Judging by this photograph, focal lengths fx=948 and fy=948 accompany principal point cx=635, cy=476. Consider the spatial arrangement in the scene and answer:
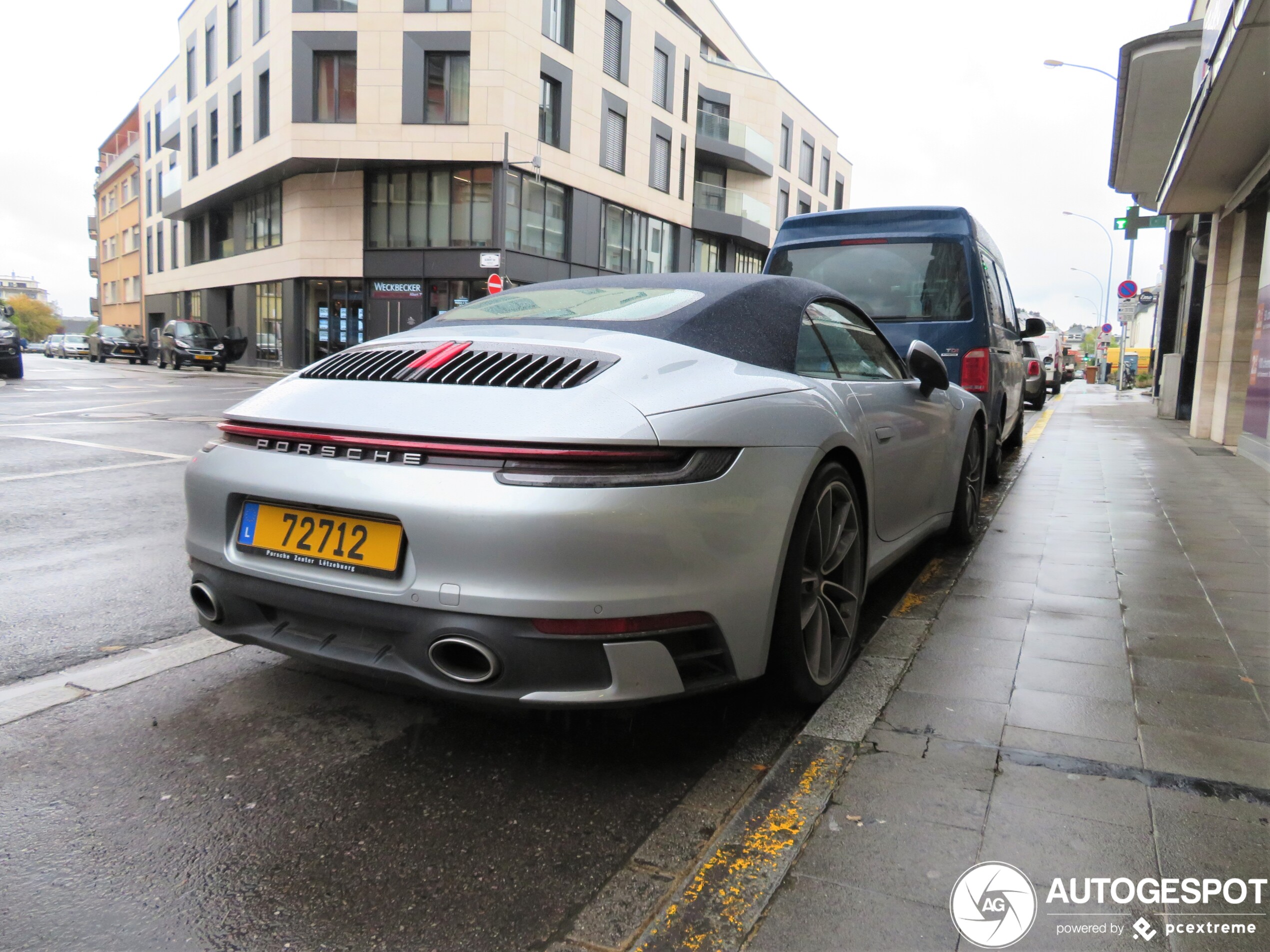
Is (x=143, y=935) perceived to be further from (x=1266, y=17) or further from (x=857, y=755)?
(x=1266, y=17)

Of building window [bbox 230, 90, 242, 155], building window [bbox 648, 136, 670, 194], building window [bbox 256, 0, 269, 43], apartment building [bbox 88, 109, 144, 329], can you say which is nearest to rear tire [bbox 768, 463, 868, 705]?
building window [bbox 648, 136, 670, 194]

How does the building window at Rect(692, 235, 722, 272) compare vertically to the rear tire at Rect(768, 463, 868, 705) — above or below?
above

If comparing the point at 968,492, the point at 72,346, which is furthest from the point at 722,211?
the point at 72,346

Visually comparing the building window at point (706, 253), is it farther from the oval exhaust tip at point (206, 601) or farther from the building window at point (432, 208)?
the oval exhaust tip at point (206, 601)

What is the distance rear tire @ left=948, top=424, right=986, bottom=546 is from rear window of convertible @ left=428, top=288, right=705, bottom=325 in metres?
2.51

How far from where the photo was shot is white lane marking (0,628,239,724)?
293 centimetres

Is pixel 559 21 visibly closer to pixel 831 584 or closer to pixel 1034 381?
pixel 1034 381

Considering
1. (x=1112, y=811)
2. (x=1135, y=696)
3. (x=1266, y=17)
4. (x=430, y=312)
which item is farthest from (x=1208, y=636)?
(x=430, y=312)

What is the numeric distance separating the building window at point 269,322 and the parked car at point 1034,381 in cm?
2487

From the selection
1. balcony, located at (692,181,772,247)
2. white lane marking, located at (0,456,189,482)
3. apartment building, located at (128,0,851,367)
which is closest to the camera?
white lane marking, located at (0,456,189,482)

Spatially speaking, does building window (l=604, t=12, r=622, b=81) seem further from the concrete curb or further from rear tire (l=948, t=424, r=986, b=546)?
the concrete curb

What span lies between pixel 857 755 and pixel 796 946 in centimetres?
87

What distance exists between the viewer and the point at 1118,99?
1156 centimetres

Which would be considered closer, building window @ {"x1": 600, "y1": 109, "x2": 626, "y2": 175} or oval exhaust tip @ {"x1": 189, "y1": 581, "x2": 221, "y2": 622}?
oval exhaust tip @ {"x1": 189, "y1": 581, "x2": 221, "y2": 622}
